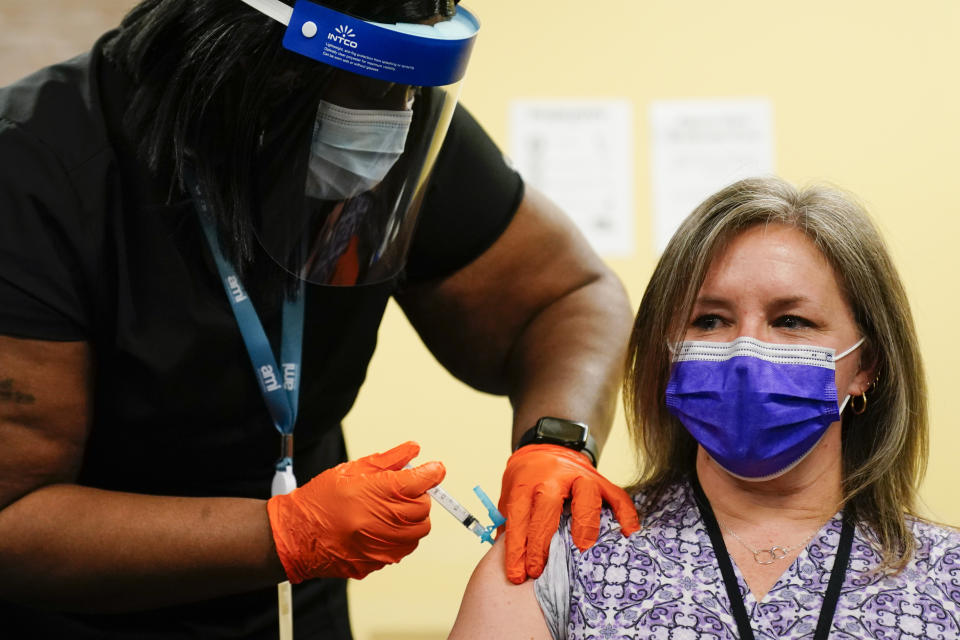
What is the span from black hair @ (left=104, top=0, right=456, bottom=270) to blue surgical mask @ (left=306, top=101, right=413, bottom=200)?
29mm

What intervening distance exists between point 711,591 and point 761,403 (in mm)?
268

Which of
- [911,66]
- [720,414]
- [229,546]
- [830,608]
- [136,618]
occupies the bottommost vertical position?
[136,618]

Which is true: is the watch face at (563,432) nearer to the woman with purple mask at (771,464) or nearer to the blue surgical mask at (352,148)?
the woman with purple mask at (771,464)

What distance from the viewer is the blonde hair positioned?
4.74ft

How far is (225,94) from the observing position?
4.30ft

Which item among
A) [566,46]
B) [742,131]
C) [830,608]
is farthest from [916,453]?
[566,46]

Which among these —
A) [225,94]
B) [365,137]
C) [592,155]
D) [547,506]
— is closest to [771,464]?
[547,506]

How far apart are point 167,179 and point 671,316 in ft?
2.53

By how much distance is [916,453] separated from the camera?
1535 millimetres

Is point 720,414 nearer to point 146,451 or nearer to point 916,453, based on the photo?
point 916,453

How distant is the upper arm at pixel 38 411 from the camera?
50.4 inches

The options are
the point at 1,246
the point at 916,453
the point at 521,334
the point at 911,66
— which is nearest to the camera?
the point at 1,246

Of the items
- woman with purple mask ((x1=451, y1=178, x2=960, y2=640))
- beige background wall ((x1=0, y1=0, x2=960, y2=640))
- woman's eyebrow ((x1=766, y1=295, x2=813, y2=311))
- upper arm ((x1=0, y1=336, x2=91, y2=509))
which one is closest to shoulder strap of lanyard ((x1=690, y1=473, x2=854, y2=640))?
woman with purple mask ((x1=451, y1=178, x2=960, y2=640))

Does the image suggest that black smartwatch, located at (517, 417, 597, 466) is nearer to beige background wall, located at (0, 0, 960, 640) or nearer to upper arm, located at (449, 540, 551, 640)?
upper arm, located at (449, 540, 551, 640)
